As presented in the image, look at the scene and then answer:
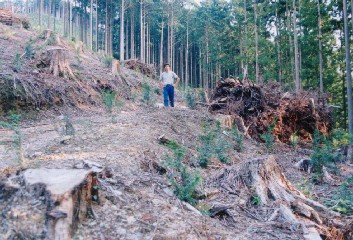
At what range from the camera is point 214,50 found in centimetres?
3709

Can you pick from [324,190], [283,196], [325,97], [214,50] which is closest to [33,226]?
[283,196]

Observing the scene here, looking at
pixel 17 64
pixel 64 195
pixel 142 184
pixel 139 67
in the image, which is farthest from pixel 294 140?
pixel 139 67

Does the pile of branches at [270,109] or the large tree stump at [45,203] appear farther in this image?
the pile of branches at [270,109]

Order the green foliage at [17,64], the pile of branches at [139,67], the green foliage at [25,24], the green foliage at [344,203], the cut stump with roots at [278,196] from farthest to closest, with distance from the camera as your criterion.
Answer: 1. the pile of branches at [139,67]
2. the green foliage at [25,24]
3. the green foliage at [17,64]
4. the green foliage at [344,203]
5. the cut stump with roots at [278,196]

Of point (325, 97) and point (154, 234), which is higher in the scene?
point (325, 97)

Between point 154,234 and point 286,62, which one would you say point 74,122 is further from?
point 286,62

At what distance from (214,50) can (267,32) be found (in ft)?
26.9

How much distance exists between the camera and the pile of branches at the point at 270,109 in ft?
34.9

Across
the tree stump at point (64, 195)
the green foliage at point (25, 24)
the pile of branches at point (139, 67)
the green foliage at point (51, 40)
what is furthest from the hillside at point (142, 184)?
the green foliage at point (25, 24)

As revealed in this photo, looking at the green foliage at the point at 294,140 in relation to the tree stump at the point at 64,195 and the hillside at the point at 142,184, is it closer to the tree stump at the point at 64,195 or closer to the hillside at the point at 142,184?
the hillside at the point at 142,184

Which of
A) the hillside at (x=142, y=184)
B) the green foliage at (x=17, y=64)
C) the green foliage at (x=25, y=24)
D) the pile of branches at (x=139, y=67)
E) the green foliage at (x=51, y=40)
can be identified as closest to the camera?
the hillside at (x=142, y=184)

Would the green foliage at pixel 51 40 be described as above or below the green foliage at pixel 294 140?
above

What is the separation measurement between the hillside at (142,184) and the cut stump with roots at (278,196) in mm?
15

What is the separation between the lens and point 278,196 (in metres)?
4.61
